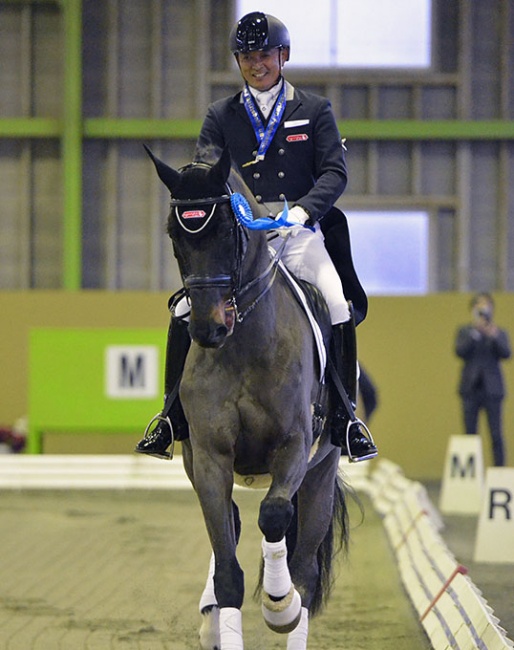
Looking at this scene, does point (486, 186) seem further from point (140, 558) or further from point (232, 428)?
point (232, 428)

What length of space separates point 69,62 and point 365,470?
20.3 ft

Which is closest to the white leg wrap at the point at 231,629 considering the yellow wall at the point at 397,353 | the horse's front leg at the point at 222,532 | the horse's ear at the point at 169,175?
the horse's front leg at the point at 222,532

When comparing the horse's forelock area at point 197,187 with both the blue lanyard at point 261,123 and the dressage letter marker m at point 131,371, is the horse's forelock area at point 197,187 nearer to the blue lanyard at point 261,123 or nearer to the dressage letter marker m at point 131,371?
the blue lanyard at point 261,123

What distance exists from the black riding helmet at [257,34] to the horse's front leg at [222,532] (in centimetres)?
150

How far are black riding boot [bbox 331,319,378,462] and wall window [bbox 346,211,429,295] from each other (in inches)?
375

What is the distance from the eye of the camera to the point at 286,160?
14.4 feet

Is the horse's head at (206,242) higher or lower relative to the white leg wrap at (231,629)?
higher

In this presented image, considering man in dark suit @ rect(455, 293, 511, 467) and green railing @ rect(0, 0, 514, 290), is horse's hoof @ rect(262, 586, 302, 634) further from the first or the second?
green railing @ rect(0, 0, 514, 290)

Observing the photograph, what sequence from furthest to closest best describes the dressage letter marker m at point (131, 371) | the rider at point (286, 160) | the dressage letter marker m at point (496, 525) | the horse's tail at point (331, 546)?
the dressage letter marker m at point (131, 371) → the dressage letter marker m at point (496, 525) → the horse's tail at point (331, 546) → the rider at point (286, 160)

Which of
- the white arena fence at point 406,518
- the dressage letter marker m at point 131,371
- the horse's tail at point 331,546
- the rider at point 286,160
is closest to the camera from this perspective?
the rider at point 286,160

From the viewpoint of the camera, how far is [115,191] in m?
14.3

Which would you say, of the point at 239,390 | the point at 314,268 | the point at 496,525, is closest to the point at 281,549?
the point at 239,390

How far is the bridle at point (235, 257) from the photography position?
11.3 feet

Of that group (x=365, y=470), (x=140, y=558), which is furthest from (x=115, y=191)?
(x=140, y=558)
